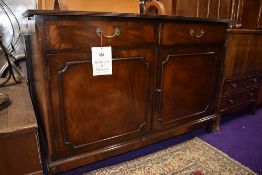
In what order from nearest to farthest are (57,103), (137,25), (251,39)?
(57,103) < (137,25) < (251,39)

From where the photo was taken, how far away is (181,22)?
1226 mm

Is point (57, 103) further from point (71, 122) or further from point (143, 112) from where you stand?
point (143, 112)

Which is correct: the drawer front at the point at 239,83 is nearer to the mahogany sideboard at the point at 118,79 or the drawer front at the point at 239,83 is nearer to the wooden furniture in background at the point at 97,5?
the mahogany sideboard at the point at 118,79

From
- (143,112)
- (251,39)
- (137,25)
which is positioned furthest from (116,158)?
(251,39)

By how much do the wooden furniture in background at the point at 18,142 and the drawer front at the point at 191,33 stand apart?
0.80 metres

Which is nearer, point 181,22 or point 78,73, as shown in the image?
point 78,73

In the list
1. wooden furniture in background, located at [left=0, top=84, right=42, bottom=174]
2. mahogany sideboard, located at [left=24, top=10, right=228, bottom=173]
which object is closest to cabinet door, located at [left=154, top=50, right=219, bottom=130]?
mahogany sideboard, located at [left=24, top=10, right=228, bottom=173]

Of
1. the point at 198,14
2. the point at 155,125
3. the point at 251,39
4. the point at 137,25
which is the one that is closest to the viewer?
the point at 137,25

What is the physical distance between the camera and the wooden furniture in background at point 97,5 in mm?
1278

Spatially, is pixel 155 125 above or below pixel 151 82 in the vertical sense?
below

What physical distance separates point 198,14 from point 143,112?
4.10 feet

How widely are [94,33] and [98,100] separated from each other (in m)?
0.33

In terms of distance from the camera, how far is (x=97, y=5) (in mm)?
1348

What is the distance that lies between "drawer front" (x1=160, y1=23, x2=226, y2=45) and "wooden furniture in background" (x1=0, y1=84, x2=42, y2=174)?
80cm
